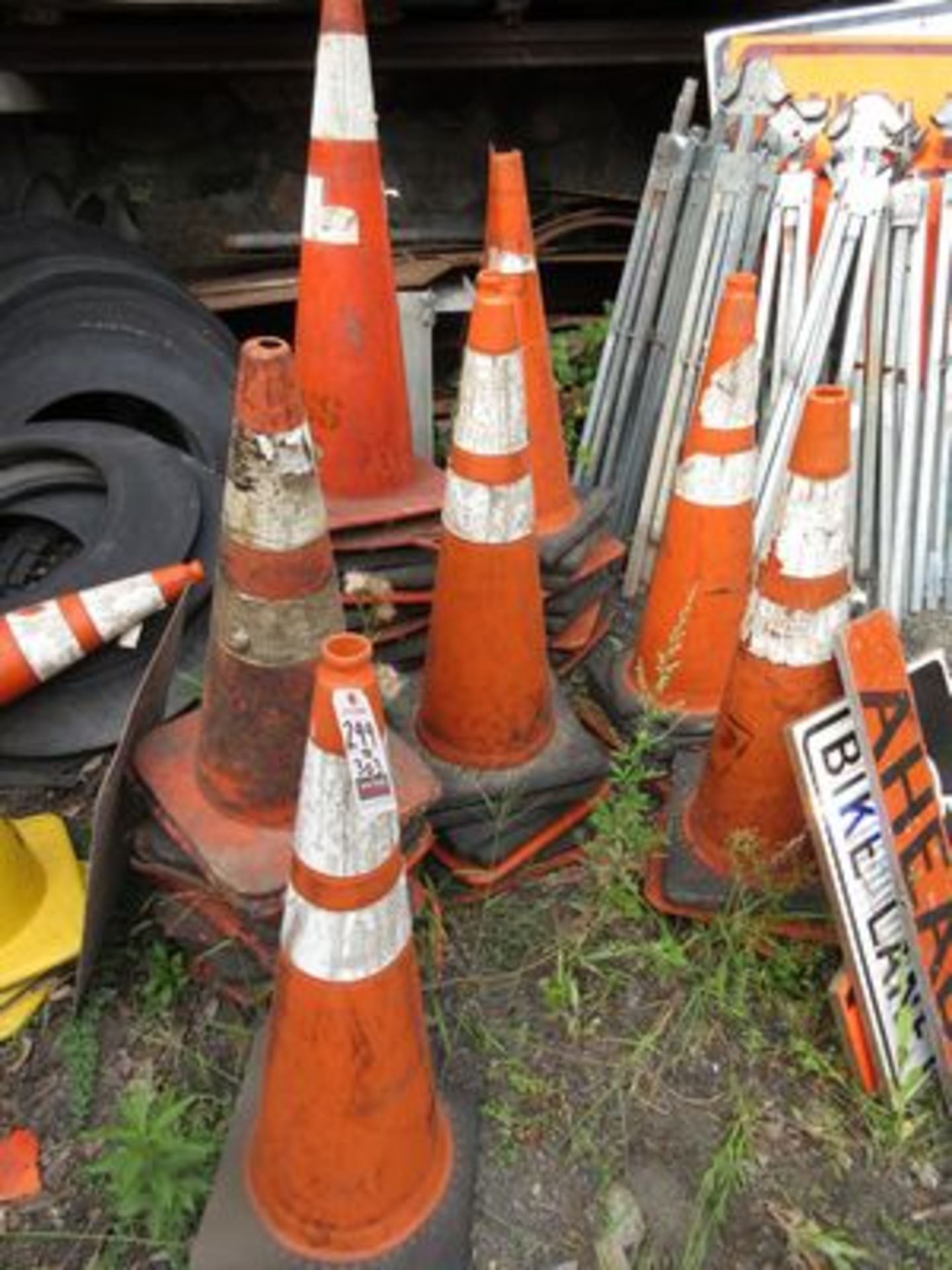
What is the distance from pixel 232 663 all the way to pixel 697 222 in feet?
7.82

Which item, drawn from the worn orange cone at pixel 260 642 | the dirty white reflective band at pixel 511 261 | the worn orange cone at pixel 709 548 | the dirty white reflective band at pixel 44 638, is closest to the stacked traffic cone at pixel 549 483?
the dirty white reflective band at pixel 511 261

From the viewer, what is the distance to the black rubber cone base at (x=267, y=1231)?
67.9 inches

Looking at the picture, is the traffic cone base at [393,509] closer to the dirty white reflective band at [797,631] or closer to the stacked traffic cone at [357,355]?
the stacked traffic cone at [357,355]

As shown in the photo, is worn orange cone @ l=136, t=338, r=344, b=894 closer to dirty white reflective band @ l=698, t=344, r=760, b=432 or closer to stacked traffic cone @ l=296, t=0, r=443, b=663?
stacked traffic cone @ l=296, t=0, r=443, b=663

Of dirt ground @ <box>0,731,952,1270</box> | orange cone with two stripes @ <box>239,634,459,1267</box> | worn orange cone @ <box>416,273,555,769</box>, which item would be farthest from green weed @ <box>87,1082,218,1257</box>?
worn orange cone @ <box>416,273,555,769</box>

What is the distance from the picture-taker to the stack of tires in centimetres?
274

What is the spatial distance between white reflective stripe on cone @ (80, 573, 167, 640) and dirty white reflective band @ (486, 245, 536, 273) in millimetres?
1239

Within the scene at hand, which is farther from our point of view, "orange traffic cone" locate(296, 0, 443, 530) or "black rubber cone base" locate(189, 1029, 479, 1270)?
"orange traffic cone" locate(296, 0, 443, 530)

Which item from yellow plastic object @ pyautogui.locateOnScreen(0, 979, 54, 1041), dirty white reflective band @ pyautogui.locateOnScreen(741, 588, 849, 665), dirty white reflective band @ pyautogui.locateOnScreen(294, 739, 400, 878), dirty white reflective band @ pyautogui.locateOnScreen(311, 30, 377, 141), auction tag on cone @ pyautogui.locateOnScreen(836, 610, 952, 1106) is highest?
dirty white reflective band @ pyautogui.locateOnScreen(311, 30, 377, 141)

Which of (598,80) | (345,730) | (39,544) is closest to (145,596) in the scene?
(39,544)

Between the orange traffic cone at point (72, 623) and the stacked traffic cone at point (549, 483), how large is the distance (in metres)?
0.91

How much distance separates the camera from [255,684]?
202 centimetres

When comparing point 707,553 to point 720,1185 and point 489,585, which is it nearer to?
point 489,585

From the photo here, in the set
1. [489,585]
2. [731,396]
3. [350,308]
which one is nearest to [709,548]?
[731,396]
